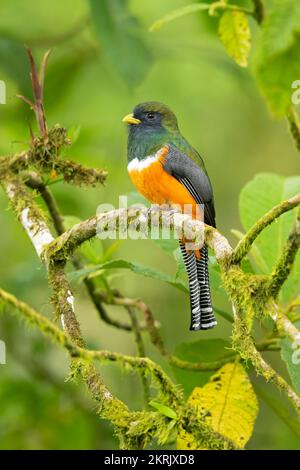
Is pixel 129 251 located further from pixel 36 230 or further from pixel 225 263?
pixel 225 263

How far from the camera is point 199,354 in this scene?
3.50 metres

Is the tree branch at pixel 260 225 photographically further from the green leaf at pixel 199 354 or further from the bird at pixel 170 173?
the bird at pixel 170 173

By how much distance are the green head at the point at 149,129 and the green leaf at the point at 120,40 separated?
0.28 m

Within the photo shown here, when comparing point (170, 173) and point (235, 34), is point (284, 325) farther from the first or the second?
point (170, 173)

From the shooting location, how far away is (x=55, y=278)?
2.97 metres

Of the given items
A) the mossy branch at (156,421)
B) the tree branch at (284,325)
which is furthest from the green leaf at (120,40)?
the mossy branch at (156,421)

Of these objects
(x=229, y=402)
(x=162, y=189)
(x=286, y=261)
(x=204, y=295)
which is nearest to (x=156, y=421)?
(x=286, y=261)

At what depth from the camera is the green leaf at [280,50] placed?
197 cm

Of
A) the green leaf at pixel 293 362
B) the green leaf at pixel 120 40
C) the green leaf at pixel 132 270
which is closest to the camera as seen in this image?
the green leaf at pixel 293 362

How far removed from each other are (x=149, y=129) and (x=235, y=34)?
1320mm

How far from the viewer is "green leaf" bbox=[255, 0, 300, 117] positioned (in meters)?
1.97

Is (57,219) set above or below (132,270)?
above

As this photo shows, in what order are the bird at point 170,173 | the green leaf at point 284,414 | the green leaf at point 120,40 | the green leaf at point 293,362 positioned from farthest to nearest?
1. the green leaf at point 120,40
2. the bird at point 170,173
3. the green leaf at point 284,414
4. the green leaf at point 293,362

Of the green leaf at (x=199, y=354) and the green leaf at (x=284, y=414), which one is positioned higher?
the green leaf at (x=199, y=354)
